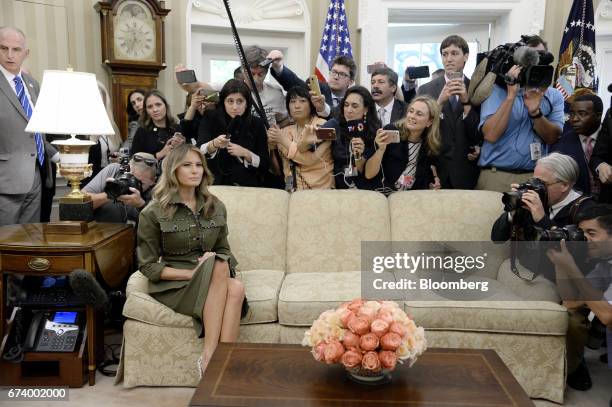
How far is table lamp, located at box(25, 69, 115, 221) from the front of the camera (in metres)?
2.32

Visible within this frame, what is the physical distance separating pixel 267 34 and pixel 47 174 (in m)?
2.55

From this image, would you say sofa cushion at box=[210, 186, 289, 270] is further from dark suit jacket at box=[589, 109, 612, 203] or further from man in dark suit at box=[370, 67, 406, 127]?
dark suit jacket at box=[589, 109, 612, 203]

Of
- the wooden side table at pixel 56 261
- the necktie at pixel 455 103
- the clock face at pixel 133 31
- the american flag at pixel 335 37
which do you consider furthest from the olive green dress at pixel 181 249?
the american flag at pixel 335 37

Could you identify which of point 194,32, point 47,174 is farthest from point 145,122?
point 194,32

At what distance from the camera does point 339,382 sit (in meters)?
1.62

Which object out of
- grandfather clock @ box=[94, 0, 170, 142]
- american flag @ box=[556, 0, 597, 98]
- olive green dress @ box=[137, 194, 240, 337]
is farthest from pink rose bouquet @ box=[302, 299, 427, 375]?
american flag @ box=[556, 0, 597, 98]

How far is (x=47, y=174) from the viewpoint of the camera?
2953mm

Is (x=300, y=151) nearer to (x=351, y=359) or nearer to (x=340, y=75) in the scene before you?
(x=340, y=75)

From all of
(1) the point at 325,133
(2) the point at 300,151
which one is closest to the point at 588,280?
(1) the point at 325,133

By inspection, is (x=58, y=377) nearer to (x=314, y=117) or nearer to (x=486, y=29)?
(x=314, y=117)

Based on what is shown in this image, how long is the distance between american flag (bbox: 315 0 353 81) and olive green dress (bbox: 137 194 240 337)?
2447 mm

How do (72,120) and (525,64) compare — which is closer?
(72,120)

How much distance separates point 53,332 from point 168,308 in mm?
515

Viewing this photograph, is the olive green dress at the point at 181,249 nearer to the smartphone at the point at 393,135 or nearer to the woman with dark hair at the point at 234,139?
the woman with dark hair at the point at 234,139
